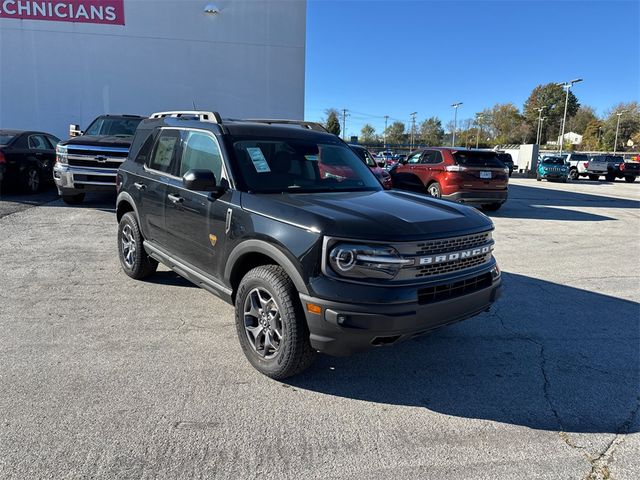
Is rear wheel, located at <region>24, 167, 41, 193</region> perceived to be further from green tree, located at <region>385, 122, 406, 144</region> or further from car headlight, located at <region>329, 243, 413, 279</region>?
green tree, located at <region>385, 122, 406, 144</region>

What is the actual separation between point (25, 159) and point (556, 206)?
15.7m

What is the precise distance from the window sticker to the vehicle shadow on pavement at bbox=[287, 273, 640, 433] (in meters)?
1.68

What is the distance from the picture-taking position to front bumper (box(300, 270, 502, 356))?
295 cm

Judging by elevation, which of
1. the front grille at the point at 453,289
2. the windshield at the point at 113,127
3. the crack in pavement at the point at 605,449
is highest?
the windshield at the point at 113,127

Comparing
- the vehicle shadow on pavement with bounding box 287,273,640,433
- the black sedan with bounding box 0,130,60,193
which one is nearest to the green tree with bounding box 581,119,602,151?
the black sedan with bounding box 0,130,60,193

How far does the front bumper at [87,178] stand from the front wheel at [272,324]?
766 centimetres

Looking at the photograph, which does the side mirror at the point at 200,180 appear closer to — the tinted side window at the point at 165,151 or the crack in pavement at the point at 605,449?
the tinted side window at the point at 165,151

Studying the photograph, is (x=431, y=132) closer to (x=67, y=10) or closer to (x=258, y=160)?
(x=67, y=10)

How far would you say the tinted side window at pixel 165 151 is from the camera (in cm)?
482

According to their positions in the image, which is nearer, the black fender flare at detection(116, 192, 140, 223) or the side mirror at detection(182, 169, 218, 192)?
the side mirror at detection(182, 169, 218, 192)

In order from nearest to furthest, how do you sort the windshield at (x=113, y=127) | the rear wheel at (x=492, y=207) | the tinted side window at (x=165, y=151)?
the tinted side window at (x=165, y=151), the windshield at (x=113, y=127), the rear wheel at (x=492, y=207)

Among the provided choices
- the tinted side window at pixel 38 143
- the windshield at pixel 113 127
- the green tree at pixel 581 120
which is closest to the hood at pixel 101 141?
the windshield at pixel 113 127

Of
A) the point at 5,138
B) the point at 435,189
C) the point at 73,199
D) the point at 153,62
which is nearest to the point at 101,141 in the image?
the point at 73,199

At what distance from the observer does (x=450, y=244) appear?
3354 mm
